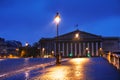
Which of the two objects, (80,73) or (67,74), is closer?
(67,74)

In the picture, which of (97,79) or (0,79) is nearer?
(97,79)

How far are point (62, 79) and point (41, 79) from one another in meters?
1.30

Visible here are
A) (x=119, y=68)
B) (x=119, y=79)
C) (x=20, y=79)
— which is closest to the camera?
(x=119, y=79)

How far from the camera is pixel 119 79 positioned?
2338 cm

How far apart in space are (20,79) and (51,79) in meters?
2.22

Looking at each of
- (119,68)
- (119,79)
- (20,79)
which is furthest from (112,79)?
(119,68)

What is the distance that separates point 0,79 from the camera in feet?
85.4

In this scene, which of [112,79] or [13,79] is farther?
[13,79]

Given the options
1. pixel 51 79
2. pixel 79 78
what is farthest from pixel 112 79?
pixel 51 79

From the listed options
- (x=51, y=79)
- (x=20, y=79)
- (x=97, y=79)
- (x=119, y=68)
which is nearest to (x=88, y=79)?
(x=97, y=79)

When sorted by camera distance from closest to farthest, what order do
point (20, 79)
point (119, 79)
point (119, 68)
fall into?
point (119, 79) → point (20, 79) → point (119, 68)

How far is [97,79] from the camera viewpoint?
23547 millimetres

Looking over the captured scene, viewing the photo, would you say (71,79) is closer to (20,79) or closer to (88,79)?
(88,79)

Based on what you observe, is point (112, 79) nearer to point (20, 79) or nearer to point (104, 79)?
point (104, 79)
